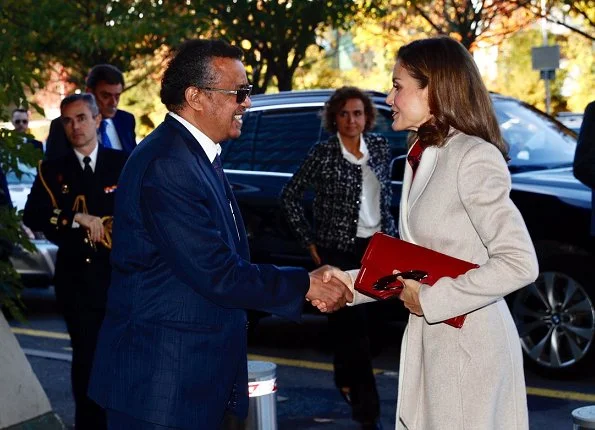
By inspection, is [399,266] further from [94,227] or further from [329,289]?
[94,227]

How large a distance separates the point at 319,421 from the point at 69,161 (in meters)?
2.28

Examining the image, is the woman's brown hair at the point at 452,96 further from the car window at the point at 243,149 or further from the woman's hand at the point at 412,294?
the car window at the point at 243,149

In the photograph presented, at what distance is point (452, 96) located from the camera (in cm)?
394

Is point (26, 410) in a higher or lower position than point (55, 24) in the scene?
lower

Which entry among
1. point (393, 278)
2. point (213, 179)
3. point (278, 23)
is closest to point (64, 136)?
point (213, 179)

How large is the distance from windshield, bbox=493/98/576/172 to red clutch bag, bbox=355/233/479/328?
17.0 ft

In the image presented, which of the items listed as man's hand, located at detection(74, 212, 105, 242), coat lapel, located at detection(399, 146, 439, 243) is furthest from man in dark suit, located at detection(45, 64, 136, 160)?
coat lapel, located at detection(399, 146, 439, 243)

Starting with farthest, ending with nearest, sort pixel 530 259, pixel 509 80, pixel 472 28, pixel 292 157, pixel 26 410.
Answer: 1. pixel 509 80
2. pixel 472 28
3. pixel 292 157
4. pixel 26 410
5. pixel 530 259

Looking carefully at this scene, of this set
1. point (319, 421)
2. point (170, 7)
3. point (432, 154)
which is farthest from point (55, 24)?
point (432, 154)

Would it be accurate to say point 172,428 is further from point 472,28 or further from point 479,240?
point 472,28

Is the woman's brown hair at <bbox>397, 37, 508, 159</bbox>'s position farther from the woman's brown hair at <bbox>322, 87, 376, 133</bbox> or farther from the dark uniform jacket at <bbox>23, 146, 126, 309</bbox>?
the woman's brown hair at <bbox>322, 87, 376, 133</bbox>

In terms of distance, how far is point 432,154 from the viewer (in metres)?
3.98

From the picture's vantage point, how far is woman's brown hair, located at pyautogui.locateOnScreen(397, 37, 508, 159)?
A: 3924 millimetres

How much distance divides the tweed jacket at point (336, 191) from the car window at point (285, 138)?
5.39ft
